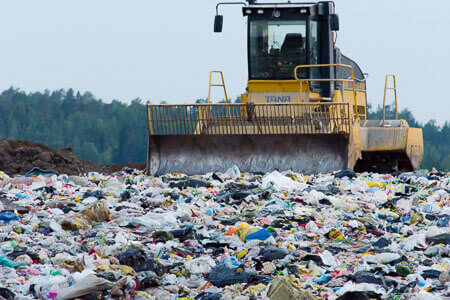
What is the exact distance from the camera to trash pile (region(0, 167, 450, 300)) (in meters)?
4.63

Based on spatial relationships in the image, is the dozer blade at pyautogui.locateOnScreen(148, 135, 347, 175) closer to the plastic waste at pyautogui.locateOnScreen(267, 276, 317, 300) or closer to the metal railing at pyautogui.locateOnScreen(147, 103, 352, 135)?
the metal railing at pyautogui.locateOnScreen(147, 103, 352, 135)

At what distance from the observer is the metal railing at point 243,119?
34.4 ft

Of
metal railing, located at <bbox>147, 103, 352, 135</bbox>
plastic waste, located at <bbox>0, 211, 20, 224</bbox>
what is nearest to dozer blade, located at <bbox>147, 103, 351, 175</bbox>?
metal railing, located at <bbox>147, 103, 352, 135</bbox>

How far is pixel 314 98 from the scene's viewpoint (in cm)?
1138

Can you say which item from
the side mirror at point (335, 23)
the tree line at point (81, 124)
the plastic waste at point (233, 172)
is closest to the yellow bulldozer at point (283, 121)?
the side mirror at point (335, 23)

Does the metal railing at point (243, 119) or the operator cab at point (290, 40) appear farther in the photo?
the operator cab at point (290, 40)

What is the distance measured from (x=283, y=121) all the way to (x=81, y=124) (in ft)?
134

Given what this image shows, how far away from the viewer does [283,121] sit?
10.6 metres

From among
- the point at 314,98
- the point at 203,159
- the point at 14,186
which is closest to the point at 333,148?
the point at 314,98

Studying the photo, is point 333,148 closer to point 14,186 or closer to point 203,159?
point 203,159

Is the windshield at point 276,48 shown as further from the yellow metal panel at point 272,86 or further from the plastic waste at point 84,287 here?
the plastic waste at point 84,287

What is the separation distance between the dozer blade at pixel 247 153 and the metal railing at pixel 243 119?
11 cm

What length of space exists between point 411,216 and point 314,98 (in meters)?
4.63

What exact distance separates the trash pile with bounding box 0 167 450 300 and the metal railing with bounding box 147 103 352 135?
4.29 ft
